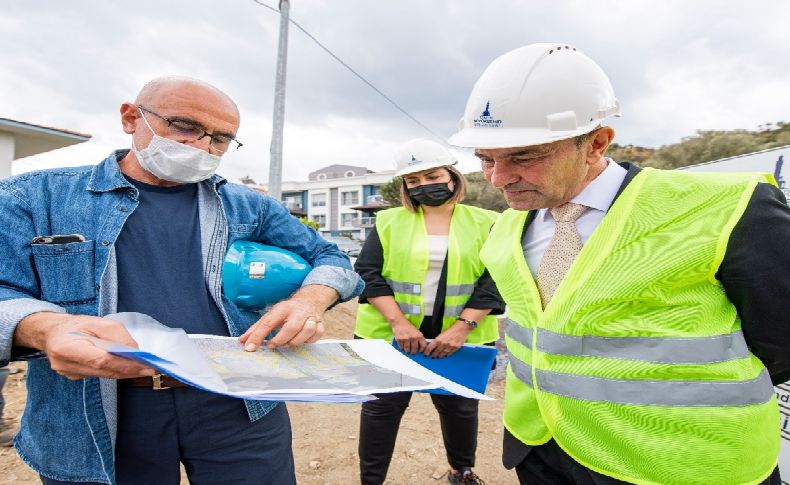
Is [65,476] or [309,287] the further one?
[309,287]

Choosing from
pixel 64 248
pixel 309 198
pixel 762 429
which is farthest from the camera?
pixel 309 198

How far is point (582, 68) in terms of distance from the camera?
140cm

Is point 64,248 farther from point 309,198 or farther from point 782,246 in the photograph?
point 309,198

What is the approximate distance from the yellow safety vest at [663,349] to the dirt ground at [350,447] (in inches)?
91.6

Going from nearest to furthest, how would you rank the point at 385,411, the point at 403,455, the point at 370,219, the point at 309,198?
the point at 385,411 → the point at 403,455 → the point at 370,219 → the point at 309,198

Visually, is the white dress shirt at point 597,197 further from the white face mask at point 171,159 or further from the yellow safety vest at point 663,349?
the white face mask at point 171,159

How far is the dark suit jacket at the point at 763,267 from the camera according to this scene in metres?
1.13

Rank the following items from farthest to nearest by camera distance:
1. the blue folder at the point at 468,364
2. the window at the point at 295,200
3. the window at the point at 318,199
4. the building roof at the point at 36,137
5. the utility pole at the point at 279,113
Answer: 1. the window at the point at 295,200
2. the window at the point at 318,199
3. the building roof at the point at 36,137
4. the utility pole at the point at 279,113
5. the blue folder at the point at 468,364

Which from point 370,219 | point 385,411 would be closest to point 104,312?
point 385,411

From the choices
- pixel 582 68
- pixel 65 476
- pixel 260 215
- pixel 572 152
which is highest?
pixel 582 68

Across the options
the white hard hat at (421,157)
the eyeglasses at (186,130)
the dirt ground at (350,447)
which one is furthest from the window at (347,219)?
the eyeglasses at (186,130)

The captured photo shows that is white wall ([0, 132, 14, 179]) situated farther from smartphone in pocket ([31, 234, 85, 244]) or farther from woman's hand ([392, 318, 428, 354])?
smartphone in pocket ([31, 234, 85, 244])

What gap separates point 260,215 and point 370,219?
1864 inches

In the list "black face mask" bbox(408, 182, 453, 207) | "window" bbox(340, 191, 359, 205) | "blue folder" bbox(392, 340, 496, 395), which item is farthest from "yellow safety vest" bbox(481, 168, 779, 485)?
"window" bbox(340, 191, 359, 205)
